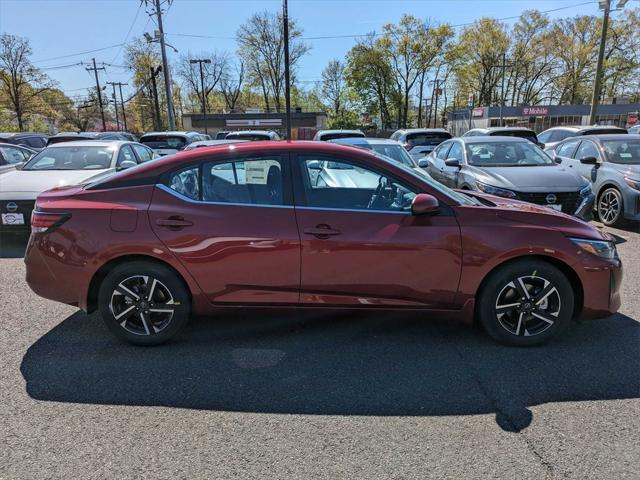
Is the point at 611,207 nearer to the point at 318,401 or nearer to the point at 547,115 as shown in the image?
the point at 318,401

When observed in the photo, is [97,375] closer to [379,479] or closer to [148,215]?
[148,215]

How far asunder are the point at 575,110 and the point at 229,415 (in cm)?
6342

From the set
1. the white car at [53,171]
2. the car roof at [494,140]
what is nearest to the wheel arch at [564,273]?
the white car at [53,171]

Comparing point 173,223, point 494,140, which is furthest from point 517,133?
point 173,223

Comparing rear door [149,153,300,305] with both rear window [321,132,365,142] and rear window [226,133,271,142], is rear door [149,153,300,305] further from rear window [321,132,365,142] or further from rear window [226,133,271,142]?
rear window [321,132,365,142]

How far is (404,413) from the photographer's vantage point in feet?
9.14

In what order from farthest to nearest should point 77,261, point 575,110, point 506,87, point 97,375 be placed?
point 506,87 < point 575,110 < point 77,261 < point 97,375

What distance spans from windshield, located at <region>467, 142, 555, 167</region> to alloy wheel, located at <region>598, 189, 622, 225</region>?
1167 mm

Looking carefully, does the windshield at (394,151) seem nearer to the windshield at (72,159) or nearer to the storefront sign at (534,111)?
the windshield at (72,159)

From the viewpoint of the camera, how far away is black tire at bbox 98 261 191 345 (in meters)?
3.49

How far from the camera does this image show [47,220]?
3.50m

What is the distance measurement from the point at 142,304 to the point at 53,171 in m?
5.48

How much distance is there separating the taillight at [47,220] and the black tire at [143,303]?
543 millimetres

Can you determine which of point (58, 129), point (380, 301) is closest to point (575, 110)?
point (380, 301)
